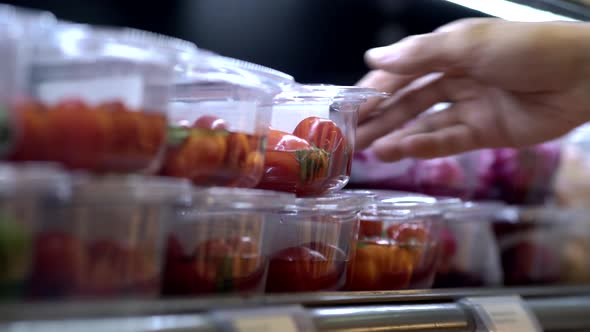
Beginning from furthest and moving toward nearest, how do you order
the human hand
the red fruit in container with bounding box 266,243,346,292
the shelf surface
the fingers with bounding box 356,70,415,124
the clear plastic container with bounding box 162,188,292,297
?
the fingers with bounding box 356,70,415,124 → the human hand → the red fruit in container with bounding box 266,243,346,292 → the clear plastic container with bounding box 162,188,292,297 → the shelf surface

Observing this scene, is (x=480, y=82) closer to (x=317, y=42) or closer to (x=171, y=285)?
(x=317, y=42)

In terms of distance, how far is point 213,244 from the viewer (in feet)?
2.76

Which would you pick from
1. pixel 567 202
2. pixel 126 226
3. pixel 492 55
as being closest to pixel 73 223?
pixel 126 226

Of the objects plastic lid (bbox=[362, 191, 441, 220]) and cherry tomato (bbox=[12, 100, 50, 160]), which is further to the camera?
plastic lid (bbox=[362, 191, 441, 220])

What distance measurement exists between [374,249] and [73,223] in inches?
23.5

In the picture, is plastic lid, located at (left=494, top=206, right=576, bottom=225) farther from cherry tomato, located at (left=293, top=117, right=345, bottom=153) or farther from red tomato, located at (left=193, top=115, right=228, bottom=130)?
red tomato, located at (left=193, top=115, right=228, bottom=130)

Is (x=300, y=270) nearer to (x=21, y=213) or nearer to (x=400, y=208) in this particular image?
(x=400, y=208)

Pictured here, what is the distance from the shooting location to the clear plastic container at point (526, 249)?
1687 mm

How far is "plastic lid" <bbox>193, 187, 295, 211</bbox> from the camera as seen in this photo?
0.81 metres

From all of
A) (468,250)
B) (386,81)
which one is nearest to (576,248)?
(468,250)

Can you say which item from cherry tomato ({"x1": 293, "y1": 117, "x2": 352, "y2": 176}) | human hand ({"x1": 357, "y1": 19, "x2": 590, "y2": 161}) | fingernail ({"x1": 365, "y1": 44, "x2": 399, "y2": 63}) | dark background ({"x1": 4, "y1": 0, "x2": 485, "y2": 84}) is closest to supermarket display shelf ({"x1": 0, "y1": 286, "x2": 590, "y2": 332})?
cherry tomato ({"x1": 293, "y1": 117, "x2": 352, "y2": 176})

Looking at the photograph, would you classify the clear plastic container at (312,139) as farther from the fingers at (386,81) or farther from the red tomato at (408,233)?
the fingers at (386,81)

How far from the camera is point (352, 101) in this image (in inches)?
46.6

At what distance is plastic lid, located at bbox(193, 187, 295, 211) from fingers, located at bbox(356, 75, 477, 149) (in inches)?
22.6
